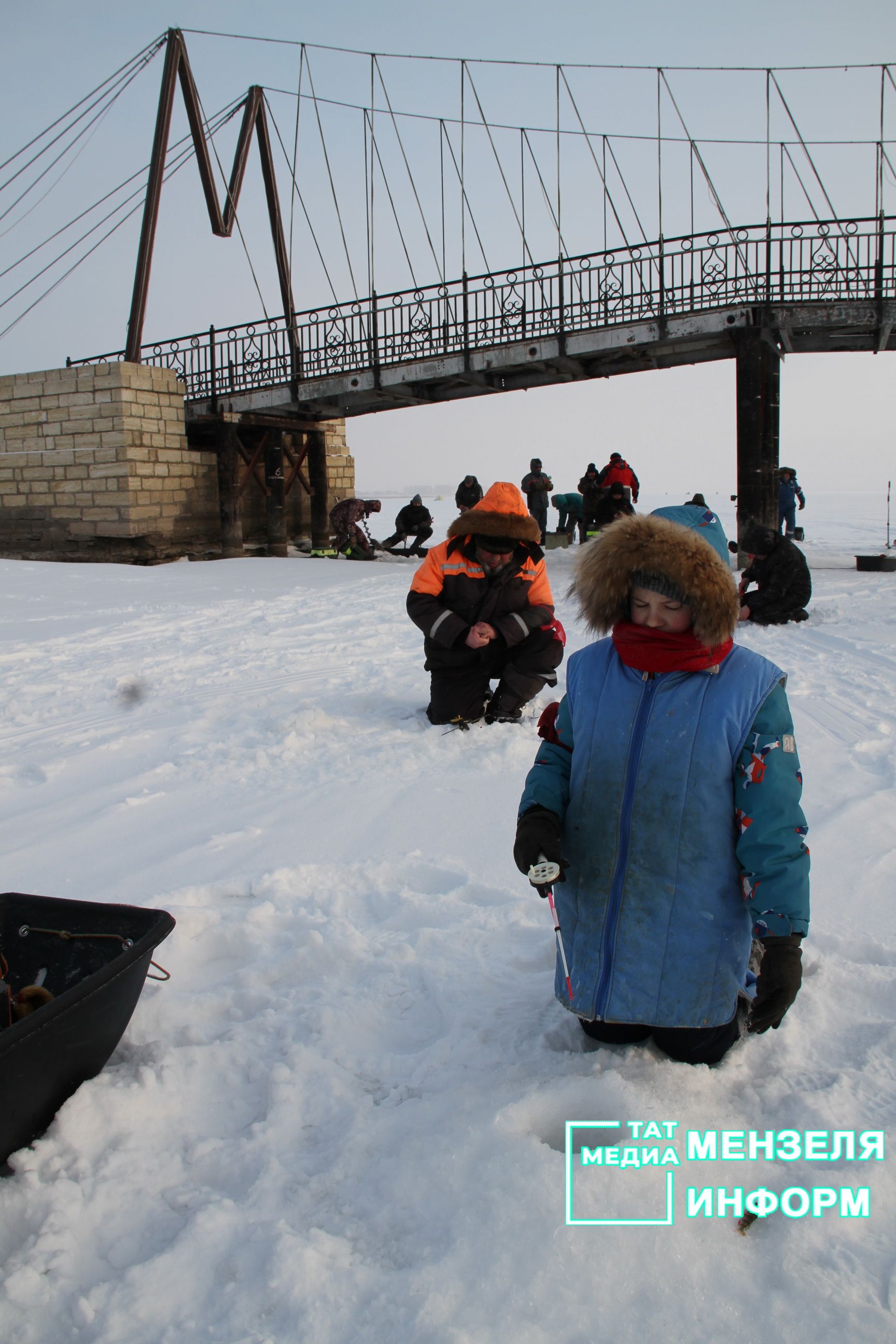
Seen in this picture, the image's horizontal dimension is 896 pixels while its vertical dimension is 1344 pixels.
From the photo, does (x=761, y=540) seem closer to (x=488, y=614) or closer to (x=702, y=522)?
(x=488, y=614)

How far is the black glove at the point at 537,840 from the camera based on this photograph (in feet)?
6.30

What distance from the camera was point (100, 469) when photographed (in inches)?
577

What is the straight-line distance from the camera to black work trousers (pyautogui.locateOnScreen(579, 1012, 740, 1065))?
6.73 ft

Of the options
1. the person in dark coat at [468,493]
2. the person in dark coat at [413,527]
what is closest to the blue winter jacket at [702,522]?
the person in dark coat at [468,493]

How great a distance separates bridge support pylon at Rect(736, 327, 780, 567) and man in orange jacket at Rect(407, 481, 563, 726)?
28.4ft

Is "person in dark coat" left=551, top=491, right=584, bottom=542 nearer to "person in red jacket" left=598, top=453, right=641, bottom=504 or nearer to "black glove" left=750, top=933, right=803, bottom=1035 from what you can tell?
"person in red jacket" left=598, top=453, right=641, bottom=504

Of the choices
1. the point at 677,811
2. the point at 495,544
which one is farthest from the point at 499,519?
the point at 677,811

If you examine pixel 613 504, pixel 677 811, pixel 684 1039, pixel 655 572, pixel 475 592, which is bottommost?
pixel 684 1039

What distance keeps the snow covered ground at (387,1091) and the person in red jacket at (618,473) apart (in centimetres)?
987

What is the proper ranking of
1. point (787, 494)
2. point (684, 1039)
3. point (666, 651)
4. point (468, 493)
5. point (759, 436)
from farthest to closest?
point (787, 494), point (759, 436), point (468, 493), point (684, 1039), point (666, 651)

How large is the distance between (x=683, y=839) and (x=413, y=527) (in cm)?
1504

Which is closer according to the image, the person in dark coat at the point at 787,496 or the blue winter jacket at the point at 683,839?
the blue winter jacket at the point at 683,839

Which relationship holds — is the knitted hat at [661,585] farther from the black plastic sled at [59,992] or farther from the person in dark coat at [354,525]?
the person in dark coat at [354,525]

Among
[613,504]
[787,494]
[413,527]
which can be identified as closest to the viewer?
[613,504]
